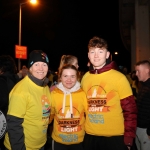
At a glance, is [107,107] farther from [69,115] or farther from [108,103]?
[69,115]

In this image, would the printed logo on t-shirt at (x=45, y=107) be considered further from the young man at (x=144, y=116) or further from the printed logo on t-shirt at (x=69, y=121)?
the young man at (x=144, y=116)

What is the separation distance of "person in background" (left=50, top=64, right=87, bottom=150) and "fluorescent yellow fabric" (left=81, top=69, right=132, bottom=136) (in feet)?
1.25

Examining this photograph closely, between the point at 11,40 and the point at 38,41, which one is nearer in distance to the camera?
the point at 11,40

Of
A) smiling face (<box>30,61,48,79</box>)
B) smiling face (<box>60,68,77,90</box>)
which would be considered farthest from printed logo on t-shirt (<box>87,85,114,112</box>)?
smiling face (<box>30,61,48,79</box>)

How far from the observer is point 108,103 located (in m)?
3.54

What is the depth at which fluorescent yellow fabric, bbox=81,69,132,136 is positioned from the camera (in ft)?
11.5

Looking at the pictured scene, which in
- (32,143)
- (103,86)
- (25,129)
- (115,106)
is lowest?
(32,143)

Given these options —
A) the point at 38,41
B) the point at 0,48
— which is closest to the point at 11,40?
the point at 0,48

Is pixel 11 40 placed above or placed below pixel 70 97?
above

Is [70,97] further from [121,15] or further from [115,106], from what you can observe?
[121,15]

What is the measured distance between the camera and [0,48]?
4794 cm

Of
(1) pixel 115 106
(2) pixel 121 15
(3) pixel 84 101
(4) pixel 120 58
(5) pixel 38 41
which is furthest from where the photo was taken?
(4) pixel 120 58

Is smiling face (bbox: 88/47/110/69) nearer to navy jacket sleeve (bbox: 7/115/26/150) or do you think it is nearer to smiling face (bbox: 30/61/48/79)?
smiling face (bbox: 30/61/48/79)

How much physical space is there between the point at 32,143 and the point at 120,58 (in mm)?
83670
